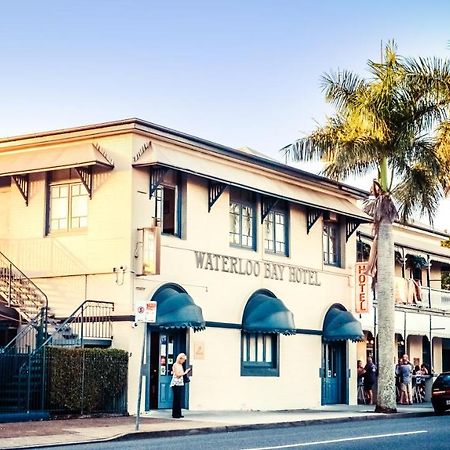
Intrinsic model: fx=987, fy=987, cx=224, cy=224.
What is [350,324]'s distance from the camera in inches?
1242

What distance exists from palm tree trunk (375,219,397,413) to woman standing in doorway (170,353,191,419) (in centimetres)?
678

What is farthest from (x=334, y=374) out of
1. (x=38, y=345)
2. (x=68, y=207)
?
(x=38, y=345)

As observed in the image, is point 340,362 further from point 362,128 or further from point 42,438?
point 42,438

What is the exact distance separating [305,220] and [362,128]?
4.58 metres

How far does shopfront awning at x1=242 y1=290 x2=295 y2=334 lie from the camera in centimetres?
2783

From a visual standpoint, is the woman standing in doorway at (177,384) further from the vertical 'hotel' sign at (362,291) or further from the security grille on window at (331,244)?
the vertical 'hotel' sign at (362,291)

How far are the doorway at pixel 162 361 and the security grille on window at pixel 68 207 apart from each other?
3527mm

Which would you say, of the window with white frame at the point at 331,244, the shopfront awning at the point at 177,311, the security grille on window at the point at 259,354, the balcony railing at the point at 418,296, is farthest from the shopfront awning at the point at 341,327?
the shopfront awning at the point at 177,311

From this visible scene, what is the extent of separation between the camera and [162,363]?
2584 centimetres

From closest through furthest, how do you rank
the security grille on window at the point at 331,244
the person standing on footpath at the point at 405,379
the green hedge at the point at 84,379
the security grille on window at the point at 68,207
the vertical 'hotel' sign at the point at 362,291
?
the green hedge at the point at 84,379 → the security grille on window at the point at 68,207 → the vertical 'hotel' sign at the point at 362,291 → the security grille on window at the point at 331,244 → the person standing on footpath at the point at 405,379

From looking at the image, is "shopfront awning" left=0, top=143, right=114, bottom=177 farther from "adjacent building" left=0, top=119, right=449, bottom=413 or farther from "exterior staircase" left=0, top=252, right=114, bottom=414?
"exterior staircase" left=0, top=252, right=114, bottom=414

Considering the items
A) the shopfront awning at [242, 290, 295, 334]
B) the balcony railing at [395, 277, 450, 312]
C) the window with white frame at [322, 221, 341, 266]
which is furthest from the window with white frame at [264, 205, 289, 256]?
the balcony railing at [395, 277, 450, 312]

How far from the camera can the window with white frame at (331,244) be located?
32812 millimetres

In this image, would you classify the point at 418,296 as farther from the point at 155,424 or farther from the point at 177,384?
the point at 155,424
